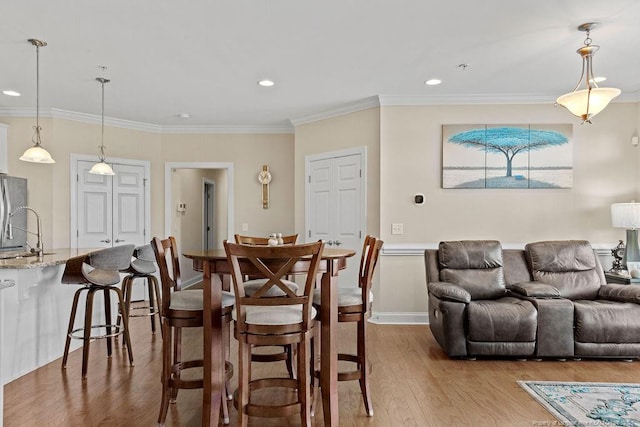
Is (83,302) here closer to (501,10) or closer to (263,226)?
(263,226)

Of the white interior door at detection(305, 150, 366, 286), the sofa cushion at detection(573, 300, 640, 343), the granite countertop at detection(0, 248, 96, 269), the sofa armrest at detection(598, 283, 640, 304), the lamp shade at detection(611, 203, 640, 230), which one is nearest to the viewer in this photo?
the granite countertop at detection(0, 248, 96, 269)

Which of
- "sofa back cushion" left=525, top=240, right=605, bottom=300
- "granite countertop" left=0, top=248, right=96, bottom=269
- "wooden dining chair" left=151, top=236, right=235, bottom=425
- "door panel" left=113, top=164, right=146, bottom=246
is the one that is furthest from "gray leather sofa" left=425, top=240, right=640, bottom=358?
"door panel" left=113, top=164, right=146, bottom=246

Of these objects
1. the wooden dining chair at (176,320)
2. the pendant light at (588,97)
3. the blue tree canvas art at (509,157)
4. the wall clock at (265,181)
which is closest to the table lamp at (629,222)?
the blue tree canvas art at (509,157)

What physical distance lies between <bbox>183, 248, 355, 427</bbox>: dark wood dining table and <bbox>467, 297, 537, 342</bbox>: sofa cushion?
1.65 metres

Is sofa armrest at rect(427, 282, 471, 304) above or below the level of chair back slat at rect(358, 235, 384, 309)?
below

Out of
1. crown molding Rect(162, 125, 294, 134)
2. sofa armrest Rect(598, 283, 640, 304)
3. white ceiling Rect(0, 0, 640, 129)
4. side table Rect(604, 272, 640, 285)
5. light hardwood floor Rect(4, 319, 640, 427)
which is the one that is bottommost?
light hardwood floor Rect(4, 319, 640, 427)

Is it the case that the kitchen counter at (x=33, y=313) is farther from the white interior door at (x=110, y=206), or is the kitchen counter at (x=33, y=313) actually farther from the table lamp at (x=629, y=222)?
the table lamp at (x=629, y=222)

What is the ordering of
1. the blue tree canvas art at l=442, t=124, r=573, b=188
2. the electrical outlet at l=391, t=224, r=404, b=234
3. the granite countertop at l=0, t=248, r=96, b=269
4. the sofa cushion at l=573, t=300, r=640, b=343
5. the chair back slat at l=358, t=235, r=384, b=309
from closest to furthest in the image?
the chair back slat at l=358, t=235, r=384, b=309
the granite countertop at l=0, t=248, r=96, b=269
the sofa cushion at l=573, t=300, r=640, b=343
the blue tree canvas art at l=442, t=124, r=573, b=188
the electrical outlet at l=391, t=224, r=404, b=234

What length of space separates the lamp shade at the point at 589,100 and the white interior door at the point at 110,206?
17.7ft

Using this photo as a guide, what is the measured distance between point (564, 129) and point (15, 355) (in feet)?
18.6

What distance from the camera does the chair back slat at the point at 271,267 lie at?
2.04m

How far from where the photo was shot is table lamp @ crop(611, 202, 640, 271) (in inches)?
164

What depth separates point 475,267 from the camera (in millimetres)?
4090

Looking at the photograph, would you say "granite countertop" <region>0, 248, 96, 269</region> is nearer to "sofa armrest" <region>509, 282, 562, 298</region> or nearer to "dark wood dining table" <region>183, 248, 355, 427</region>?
"dark wood dining table" <region>183, 248, 355, 427</region>
